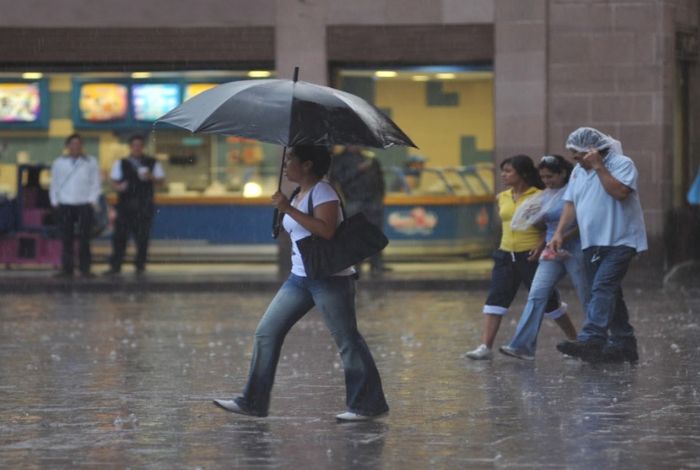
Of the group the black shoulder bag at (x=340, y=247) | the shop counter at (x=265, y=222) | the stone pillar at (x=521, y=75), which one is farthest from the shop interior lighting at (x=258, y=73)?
the black shoulder bag at (x=340, y=247)

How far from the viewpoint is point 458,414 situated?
9.98m

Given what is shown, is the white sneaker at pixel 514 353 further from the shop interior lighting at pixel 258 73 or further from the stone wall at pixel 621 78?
the shop interior lighting at pixel 258 73

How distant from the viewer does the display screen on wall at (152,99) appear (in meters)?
24.0

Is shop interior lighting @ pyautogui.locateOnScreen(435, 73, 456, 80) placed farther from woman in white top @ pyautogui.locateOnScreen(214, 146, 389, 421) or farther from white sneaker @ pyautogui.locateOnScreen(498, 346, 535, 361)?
woman in white top @ pyautogui.locateOnScreen(214, 146, 389, 421)

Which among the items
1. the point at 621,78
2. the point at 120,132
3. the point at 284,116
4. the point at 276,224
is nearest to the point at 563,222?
the point at 276,224

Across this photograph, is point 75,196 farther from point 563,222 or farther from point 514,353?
point 563,222

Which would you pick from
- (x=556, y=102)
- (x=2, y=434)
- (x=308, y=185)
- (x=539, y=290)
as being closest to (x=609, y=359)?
(x=539, y=290)

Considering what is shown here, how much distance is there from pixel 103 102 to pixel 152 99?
0.72 m

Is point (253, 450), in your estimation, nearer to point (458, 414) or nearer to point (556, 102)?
point (458, 414)

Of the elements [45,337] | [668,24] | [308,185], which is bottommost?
[45,337]

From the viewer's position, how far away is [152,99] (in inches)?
955

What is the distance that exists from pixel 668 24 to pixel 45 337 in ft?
34.3

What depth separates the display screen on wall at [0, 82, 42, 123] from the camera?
79.6ft

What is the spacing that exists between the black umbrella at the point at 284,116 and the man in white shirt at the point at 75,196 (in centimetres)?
1294
